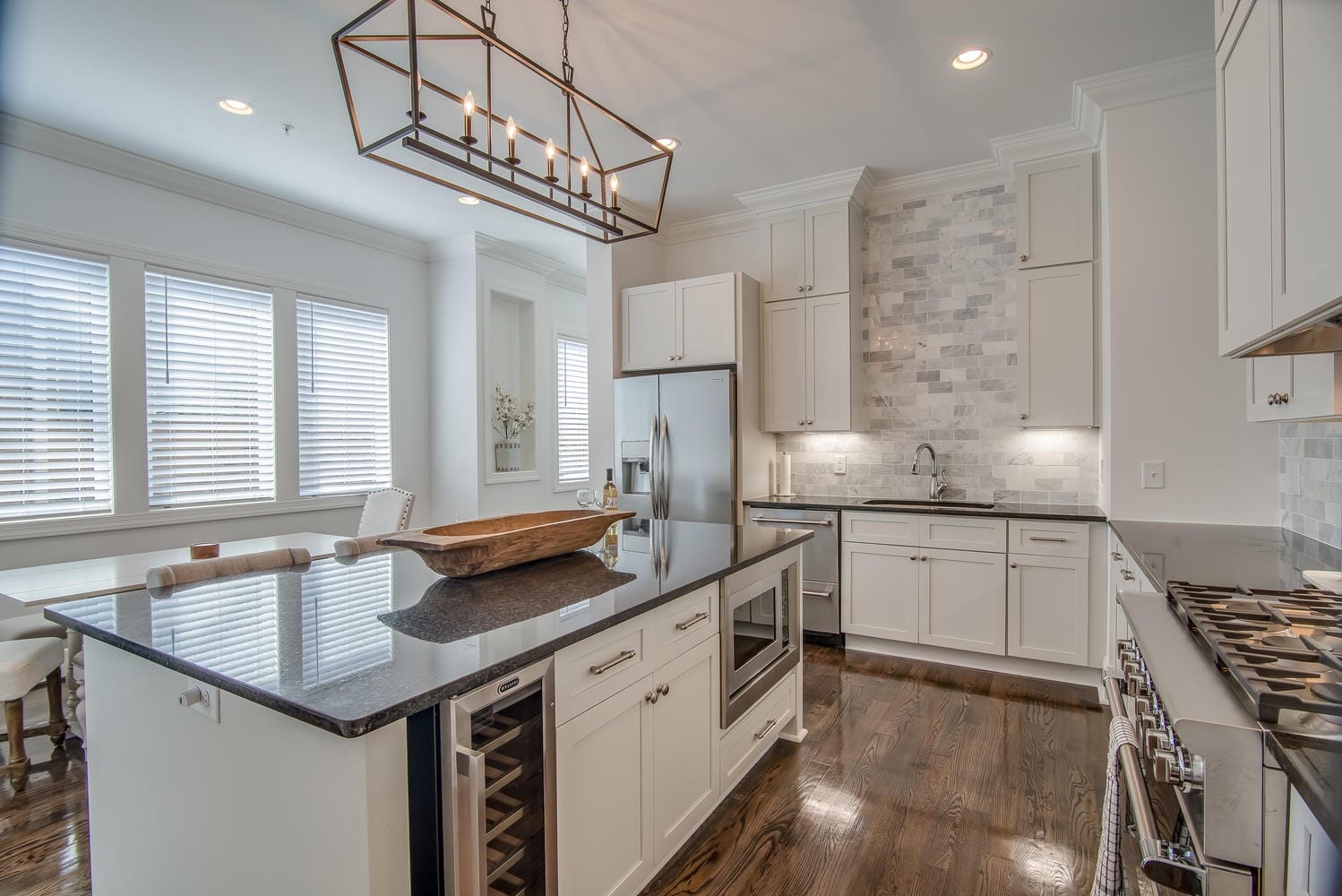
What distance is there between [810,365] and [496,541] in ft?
9.53

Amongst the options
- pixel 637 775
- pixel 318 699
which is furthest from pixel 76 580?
pixel 637 775

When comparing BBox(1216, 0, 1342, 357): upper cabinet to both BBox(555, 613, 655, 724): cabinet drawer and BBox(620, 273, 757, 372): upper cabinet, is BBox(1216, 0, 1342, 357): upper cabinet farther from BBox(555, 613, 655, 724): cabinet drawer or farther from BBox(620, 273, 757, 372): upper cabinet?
BBox(620, 273, 757, 372): upper cabinet

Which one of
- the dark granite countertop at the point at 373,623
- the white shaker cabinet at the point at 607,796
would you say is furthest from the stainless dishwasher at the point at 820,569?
the white shaker cabinet at the point at 607,796

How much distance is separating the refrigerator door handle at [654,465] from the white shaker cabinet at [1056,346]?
7.23ft

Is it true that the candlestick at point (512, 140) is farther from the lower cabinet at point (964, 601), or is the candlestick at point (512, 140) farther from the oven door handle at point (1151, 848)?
the lower cabinet at point (964, 601)

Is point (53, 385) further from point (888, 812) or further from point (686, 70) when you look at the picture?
point (888, 812)

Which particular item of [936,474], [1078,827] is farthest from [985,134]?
[1078,827]

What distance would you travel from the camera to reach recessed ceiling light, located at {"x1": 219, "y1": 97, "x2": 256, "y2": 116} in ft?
10.0

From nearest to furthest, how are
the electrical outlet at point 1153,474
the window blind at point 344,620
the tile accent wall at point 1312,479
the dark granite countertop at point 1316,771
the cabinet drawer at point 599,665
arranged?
the dark granite countertop at point 1316,771, the window blind at point 344,620, the cabinet drawer at point 599,665, the tile accent wall at point 1312,479, the electrical outlet at point 1153,474

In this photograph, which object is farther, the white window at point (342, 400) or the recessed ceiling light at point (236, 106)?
the white window at point (342, 400)

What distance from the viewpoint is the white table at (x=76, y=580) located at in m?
2.23

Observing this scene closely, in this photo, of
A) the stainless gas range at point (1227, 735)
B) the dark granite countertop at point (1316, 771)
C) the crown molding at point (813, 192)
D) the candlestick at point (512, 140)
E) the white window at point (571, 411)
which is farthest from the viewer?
the white window at point (571, 411)

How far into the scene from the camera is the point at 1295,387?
1.58 meters

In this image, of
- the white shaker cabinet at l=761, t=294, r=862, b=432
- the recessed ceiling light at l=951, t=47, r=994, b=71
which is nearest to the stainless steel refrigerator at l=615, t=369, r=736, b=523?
the white shaker cabinet at l=761, t=294, r=862, b=432
